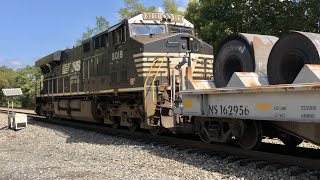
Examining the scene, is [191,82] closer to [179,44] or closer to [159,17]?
[179,44]

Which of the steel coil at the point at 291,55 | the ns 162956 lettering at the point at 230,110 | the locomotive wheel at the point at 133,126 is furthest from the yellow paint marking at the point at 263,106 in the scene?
the locomotive wheel at the point at 133,126

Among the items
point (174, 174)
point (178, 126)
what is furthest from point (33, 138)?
point (174, 174)

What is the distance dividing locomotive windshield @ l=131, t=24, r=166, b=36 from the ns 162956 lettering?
475 cm

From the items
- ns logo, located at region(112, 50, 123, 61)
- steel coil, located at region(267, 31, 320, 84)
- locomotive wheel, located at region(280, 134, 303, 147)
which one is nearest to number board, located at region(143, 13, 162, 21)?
ns logo, located at region(112, 50, 123, 61)

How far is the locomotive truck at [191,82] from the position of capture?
243 inches

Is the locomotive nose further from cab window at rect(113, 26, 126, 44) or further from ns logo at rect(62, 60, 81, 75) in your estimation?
ns logo at rect(62, 60, 81, 75)

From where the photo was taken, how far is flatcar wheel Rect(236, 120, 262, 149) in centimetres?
740

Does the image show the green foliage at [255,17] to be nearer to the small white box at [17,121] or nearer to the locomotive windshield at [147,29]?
the locomotive windshield at [147,29]

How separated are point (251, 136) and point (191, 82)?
1675mm

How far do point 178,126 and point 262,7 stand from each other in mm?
12712

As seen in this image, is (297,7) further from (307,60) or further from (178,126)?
(307,60)

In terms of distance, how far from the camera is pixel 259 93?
6.41 meters

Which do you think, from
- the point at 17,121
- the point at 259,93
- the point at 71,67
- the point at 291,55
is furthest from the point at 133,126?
the point at 17,121

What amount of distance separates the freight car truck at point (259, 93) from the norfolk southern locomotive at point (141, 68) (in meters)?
1.12
